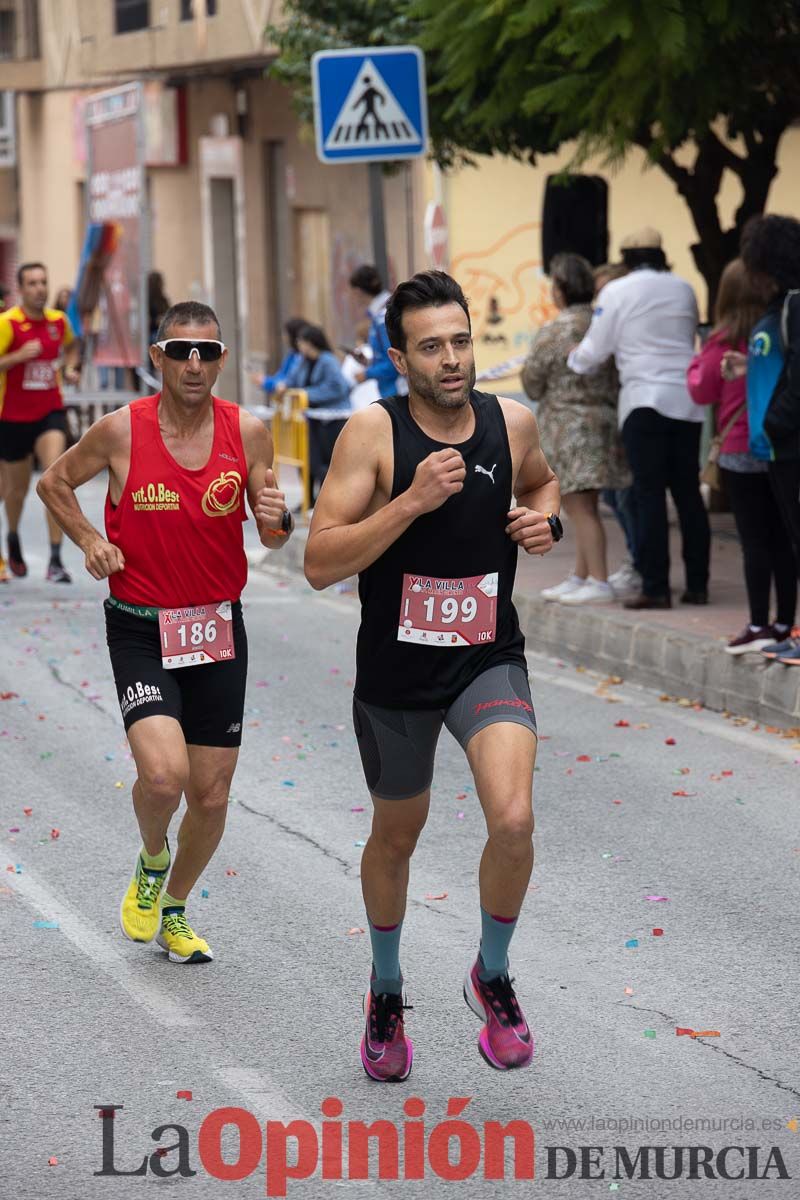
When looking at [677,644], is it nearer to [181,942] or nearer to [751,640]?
[751,640]

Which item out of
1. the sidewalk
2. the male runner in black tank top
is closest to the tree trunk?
the sidewalk

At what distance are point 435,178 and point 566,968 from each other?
65.7 ft

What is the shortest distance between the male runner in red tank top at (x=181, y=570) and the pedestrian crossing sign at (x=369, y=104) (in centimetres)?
755

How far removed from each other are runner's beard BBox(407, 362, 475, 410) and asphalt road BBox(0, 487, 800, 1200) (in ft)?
5.27

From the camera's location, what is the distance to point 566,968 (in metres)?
6.04

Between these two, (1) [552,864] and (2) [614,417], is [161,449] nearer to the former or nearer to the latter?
(1) [552,864]

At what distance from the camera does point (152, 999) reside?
582 cm

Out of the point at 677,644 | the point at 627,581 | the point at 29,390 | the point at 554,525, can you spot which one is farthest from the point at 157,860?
the point at 29,390

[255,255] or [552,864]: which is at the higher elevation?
[255,255]

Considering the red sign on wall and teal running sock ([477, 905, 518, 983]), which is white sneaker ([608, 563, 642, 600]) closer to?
teal running sock ([477, 905, 518, 983])

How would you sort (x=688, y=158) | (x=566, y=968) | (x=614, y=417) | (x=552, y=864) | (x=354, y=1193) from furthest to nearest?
(x=688, y=158) → (x=614, y=417) → (x=552, y=864) → (x=566, y=968) → (x=354, y=1193)

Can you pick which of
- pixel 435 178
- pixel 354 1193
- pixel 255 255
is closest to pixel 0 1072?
pixel 354 1193

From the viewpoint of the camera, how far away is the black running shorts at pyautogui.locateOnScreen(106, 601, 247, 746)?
607 centimetres

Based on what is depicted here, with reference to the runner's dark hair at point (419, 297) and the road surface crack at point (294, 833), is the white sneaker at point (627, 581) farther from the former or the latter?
the runner's dark hair at point (419, 297)
